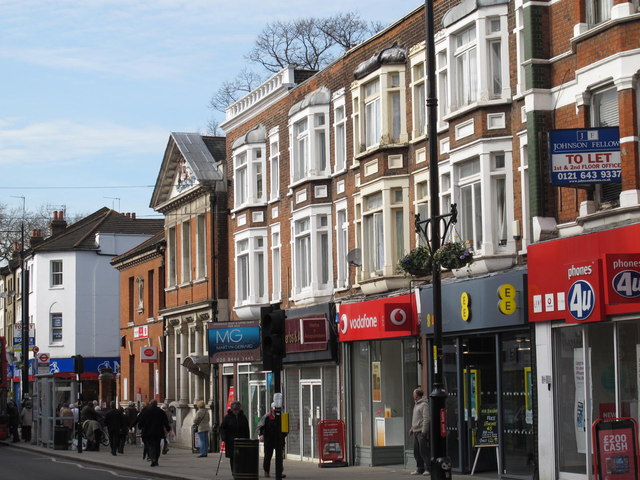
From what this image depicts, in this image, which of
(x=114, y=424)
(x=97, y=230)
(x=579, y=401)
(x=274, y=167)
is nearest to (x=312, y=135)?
(x=274, y=167)

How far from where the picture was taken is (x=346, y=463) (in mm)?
30422

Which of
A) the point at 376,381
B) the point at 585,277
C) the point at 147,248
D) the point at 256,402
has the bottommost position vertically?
the point at 256,402

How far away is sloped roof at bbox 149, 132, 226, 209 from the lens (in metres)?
42.6

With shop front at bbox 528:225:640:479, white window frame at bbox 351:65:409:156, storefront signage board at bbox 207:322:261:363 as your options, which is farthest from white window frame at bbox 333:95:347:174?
shop front at bbox 528:225:640:479

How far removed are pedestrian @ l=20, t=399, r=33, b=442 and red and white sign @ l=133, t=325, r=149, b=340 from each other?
17.9ft

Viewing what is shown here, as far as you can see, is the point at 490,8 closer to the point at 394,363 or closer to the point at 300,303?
the point at 394,363

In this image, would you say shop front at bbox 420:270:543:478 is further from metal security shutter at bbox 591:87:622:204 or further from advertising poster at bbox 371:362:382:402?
advertising poster at bbox 371:362:382:402

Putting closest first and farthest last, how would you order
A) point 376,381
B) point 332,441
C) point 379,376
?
point 379,376 < point 376,381 < point 332,441

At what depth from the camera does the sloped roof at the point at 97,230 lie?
6912 centimetres

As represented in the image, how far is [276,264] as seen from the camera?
37.1 meters

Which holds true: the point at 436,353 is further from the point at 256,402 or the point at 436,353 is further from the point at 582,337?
the point at 256,402

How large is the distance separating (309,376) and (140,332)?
19803mm

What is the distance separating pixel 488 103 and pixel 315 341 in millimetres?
10726

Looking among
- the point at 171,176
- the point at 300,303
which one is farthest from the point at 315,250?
the point at 171,176
